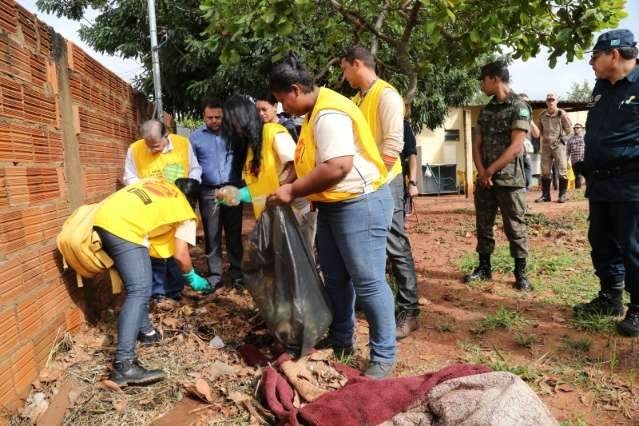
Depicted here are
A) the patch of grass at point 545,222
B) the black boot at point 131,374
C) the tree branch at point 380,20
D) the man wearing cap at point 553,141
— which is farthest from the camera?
the man wearing cap at point 553,141

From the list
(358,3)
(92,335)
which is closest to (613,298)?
(92,335)

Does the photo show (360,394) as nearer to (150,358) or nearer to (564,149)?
(150,358)

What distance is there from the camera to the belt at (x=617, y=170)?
123 inches

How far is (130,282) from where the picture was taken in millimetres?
2746

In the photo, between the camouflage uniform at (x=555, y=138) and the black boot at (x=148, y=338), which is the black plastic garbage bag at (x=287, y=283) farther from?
the camouflage uniform at (x=555, y=138)

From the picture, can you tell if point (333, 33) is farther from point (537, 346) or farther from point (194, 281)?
point (537, 346)

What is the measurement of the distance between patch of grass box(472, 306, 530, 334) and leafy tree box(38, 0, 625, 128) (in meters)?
2.17

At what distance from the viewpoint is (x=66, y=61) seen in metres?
3.26

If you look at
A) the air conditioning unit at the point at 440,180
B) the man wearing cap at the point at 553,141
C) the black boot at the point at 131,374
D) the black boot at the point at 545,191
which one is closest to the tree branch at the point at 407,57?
the black boot at the point at 131,374

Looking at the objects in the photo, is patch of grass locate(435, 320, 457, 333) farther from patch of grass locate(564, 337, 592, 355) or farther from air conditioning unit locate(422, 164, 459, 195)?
air conditioning unit locate(422, 164, 459, 195)

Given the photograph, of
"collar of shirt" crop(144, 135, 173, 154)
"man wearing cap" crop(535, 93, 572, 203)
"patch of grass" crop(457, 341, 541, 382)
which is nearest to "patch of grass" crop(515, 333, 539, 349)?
"patch of grass" crop(457, 341, 541, 382)

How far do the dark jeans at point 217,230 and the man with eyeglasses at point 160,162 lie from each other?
0.34m

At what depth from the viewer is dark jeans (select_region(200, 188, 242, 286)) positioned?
172 inches

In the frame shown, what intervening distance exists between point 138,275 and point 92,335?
79 cm
